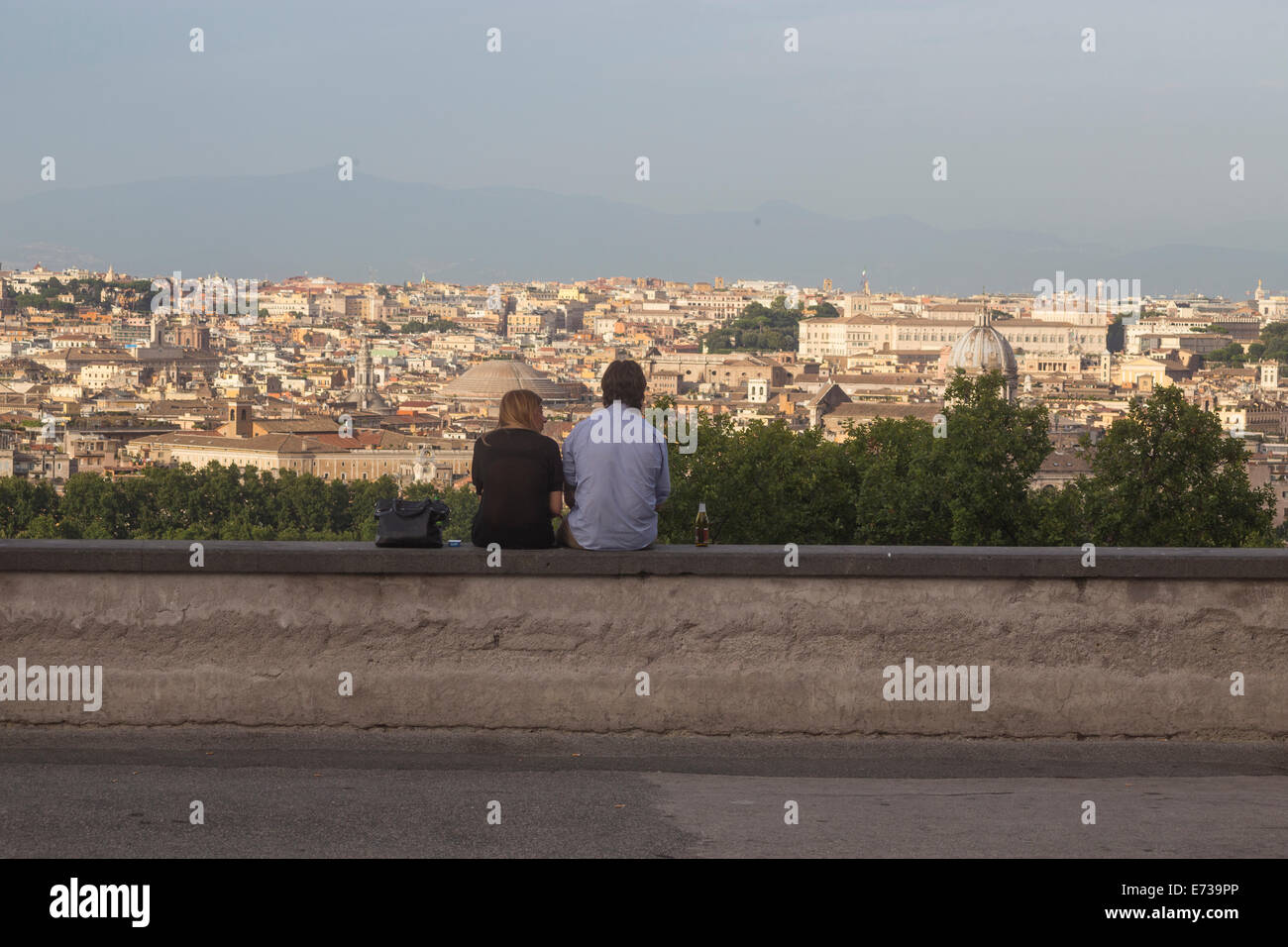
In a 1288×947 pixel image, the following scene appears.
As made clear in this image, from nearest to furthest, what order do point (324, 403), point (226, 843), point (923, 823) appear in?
point (226, 843) < point (923, 823) < point (324, 403)

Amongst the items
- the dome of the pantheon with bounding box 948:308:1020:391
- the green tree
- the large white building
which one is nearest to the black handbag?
the green tree

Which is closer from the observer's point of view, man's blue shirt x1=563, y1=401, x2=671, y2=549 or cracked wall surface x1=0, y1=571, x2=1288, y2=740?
cracked wall surface x1=0, y1=571, x2=1288, y2=740

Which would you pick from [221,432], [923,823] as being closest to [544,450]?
[923,823]

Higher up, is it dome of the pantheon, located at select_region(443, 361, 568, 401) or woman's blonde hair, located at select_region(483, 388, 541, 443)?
dome of the pantheon, located at select_region(443, 361, 568, 401)

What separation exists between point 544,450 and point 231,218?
14060cm

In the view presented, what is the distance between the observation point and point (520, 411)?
5.09 meters

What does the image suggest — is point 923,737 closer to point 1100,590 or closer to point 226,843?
point 1100,590

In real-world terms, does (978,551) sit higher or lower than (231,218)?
lower

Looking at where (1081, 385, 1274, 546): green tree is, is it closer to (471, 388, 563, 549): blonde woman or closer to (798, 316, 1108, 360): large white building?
(471, 388, 563, 549): blonde woman

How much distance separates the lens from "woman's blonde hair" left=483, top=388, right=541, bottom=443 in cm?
507

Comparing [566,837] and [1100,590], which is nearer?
[566,837]

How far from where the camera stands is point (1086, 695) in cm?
493

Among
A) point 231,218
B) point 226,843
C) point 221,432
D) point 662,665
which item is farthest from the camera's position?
point 231,218

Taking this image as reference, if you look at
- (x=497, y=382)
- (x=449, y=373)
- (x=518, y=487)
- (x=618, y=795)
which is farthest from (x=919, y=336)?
(x=618, y=795)
